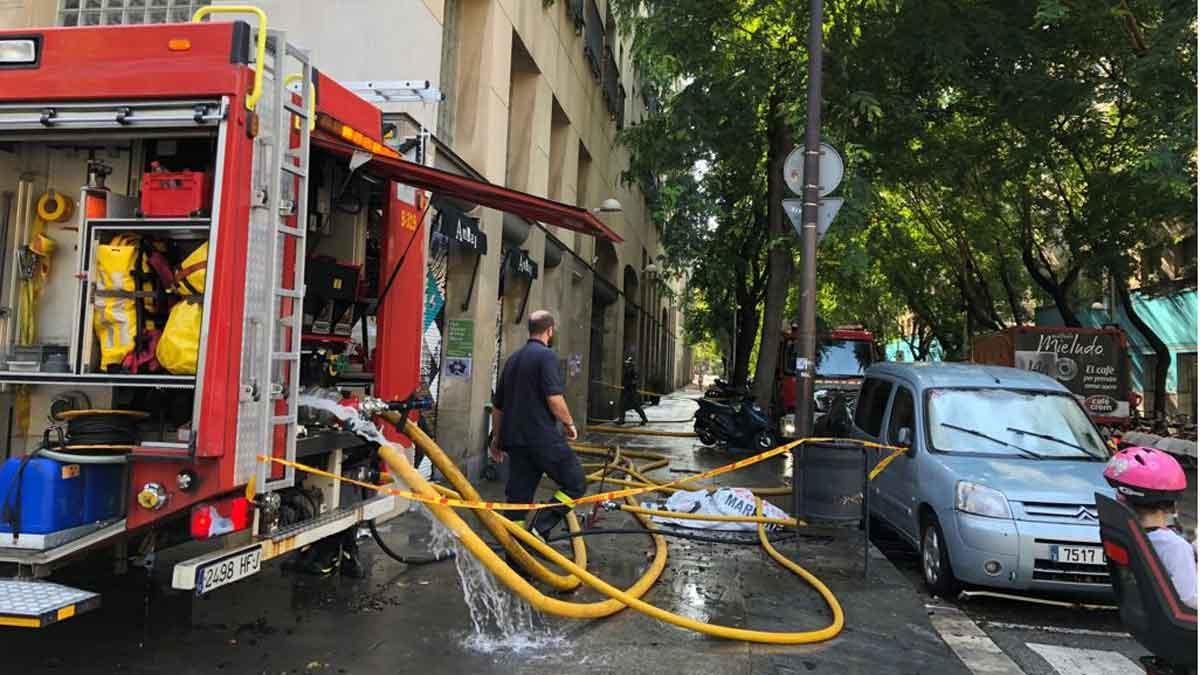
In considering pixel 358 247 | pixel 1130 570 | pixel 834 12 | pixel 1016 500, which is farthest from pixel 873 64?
pixel 1130 570

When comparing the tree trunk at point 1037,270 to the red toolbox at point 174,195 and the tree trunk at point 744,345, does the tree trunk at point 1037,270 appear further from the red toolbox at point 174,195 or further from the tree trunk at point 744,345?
the red toolbox at point 174,195

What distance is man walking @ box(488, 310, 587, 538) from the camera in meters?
5.49

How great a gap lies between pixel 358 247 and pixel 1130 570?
458cm

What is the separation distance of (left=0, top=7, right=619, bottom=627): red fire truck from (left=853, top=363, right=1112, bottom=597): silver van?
13.8 ft

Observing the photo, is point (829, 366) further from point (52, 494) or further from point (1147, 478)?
point (52, 494)

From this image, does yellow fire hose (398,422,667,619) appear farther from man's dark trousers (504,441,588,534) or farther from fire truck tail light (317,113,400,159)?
fire truck tail light (317,113,400,159)

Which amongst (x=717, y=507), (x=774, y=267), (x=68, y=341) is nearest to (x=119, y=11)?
(x=68, y=341)

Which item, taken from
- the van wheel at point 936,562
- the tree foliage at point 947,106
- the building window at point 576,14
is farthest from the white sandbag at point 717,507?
the building window at point 576,14

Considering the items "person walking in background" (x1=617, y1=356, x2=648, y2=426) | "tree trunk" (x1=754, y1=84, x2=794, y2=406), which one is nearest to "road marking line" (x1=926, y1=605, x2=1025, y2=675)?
"tree trunk" (x1=754, y1=84, x2=794, y2=406)

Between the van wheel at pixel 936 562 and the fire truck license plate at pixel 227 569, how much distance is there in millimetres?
4657

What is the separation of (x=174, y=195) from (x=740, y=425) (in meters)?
11.7

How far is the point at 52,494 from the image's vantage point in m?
3.59

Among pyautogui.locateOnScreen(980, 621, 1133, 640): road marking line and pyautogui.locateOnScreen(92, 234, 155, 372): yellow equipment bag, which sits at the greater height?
pyautogui.locateOnScreen(92, 234, 155, 372): yellow equipment bag

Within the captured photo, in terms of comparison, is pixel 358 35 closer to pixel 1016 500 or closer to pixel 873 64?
pixel 1016 500
